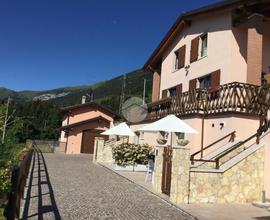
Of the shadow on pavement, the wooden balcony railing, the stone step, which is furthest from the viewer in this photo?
the wooden balcony railing

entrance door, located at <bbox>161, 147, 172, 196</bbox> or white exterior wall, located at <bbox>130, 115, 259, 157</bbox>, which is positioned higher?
white exterior wall, located at <bbox>130, 115, 259, 157</bbox>

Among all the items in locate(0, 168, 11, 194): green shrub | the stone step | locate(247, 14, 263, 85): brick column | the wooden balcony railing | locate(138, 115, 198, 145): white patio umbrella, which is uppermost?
locate(247, 14, 263, 85): brick column

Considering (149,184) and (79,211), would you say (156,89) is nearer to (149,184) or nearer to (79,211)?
(149,184)

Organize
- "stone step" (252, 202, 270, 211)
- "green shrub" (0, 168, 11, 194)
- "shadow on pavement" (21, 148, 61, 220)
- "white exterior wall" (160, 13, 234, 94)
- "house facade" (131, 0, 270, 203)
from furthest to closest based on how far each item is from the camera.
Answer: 1. "white exterior wall" (160, 13, 234, 94)
2. "house facade" (131, 0, 270, 203)
3. "stone step" (252, 202, 270, 211)
4. "green shrub" (0, 168, 11, 194)
5. "shadow on pavement" (21, 148, 61, 220)

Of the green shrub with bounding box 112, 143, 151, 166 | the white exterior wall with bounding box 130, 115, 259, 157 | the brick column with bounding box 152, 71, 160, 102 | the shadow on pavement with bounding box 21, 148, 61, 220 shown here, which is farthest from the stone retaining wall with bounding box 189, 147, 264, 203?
the brick column with bounding box 152, 71, 160, 102

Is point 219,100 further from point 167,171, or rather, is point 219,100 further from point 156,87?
point 156,87

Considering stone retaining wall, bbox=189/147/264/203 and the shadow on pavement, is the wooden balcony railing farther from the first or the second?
the shadow on pavement

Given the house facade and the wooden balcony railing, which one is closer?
the house facade

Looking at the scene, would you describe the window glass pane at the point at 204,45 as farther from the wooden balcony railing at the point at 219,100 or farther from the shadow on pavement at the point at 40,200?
the shadow on pavement at the point at 40,200

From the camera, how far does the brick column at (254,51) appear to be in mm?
14016

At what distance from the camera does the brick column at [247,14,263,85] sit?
14.0 metres

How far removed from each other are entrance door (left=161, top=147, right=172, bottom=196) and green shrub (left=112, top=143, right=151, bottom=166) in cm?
635

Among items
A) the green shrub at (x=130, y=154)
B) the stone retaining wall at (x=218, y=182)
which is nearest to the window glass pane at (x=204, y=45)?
the green shrub at (x=130, y=154)

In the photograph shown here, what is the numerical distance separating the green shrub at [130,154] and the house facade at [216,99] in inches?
109
